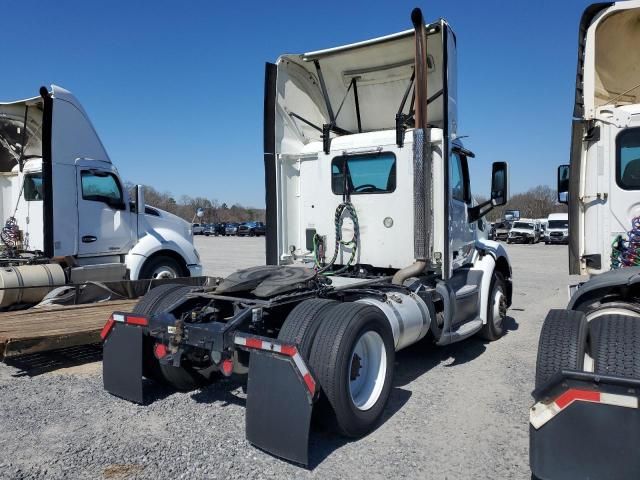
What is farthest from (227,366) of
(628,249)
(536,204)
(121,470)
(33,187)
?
(536,204)

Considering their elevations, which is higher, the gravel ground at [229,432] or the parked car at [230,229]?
the parked car at [230,229]

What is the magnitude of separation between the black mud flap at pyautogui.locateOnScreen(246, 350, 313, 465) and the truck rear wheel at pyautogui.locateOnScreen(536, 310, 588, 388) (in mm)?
1509

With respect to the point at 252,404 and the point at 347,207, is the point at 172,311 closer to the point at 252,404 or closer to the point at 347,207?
the point at 252,404

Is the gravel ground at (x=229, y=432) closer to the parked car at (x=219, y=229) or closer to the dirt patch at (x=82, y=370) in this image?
the dirt patch at (x=82, y=370)

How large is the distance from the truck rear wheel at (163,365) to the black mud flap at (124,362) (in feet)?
0.55

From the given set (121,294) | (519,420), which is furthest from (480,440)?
(121,294)

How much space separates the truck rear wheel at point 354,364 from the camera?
377 centimetres

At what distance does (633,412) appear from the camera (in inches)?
105

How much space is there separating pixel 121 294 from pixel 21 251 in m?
2.94

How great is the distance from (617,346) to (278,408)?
2161 mm

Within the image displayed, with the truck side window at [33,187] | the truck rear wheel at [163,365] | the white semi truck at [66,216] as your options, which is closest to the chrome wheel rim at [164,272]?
the white semi truck at [66,216]

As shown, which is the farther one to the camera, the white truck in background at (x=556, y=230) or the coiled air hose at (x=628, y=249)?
the white truck in background at (x=556, y=230)

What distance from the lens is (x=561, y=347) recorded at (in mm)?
3209

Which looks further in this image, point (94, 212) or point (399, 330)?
point (94, 212)
